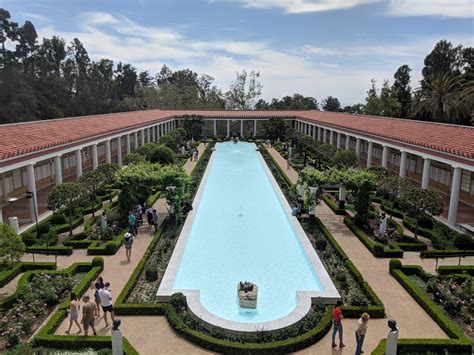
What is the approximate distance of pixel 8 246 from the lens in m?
11.4

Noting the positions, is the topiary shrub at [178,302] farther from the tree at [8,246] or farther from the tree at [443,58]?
the tree at [443,58]

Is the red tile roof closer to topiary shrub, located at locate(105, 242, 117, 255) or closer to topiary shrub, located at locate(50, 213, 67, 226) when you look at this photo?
topiary shrub, located at locate(50, 213, 67, 226)

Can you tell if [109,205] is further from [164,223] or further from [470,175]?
[470,175]

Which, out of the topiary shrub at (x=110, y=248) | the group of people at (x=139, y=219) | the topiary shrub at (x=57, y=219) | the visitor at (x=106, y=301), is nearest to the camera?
the visitor at (x=106, y=301)

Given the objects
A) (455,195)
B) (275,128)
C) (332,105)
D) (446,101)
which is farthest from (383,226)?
(332,105)

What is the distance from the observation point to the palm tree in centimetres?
3759

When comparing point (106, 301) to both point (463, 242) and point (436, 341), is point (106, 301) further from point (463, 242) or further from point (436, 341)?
point (463, 242)

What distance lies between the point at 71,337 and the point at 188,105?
2813 inches

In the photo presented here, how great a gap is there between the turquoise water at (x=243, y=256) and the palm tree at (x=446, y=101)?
2231 centimetres

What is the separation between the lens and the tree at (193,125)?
54.3m

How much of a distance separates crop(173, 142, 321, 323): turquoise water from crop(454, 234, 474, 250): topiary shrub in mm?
6189

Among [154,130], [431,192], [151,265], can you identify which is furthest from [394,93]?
[151,265]

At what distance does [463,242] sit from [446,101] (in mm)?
26482

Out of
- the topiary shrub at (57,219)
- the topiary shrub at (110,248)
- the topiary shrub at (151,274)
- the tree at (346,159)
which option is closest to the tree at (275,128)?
the tree at (346,159)
